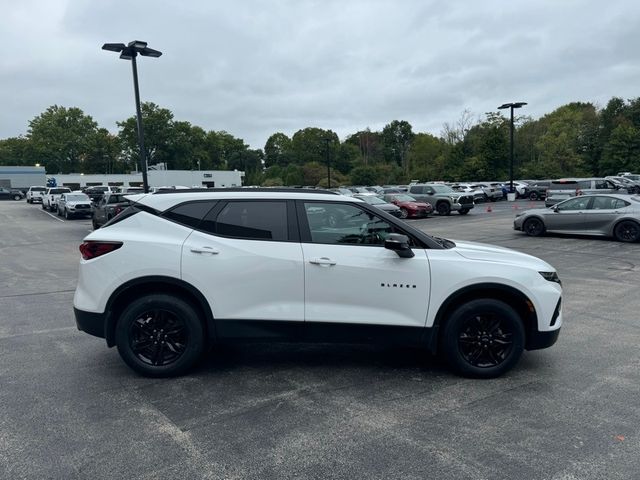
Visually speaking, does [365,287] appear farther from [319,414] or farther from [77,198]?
[77,198]

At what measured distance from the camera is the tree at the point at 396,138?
125m

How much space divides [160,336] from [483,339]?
2.99 meters

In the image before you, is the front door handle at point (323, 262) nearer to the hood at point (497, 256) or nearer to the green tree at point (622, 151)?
the hood at point (497, 256)

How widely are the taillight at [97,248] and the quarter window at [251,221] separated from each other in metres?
0.83

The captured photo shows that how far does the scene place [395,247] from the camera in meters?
4.23

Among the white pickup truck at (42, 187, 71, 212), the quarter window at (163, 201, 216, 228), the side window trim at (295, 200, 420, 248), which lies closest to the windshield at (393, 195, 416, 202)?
the side window trim at (295, 200, 420, 248)

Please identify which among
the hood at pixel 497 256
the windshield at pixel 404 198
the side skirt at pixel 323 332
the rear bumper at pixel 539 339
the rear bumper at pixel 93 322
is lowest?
the rear bumper at pixel 539 339

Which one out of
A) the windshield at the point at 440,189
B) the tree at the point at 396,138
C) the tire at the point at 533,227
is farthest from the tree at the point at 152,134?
the tire at the point at 533,227

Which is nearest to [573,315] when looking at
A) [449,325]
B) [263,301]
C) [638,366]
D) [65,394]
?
[638,366]

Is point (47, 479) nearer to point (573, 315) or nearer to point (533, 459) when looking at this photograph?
point (533, 459)

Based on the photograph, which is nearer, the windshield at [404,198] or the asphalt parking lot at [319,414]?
the asphalt parking lot at [319,414]

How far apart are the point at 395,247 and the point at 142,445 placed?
8.22ft

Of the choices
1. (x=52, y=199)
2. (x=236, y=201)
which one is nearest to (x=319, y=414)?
(x=236, y=201)

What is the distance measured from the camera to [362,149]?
127 meters
